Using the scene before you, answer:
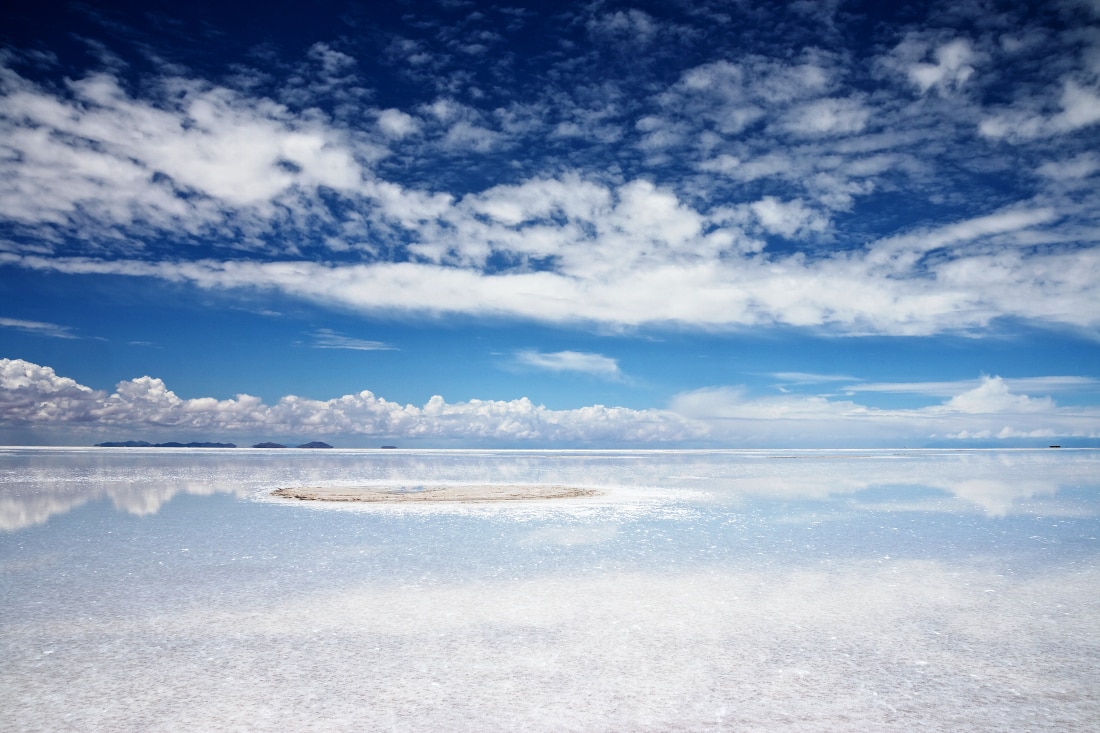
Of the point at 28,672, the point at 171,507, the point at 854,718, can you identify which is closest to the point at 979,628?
the point at 854,718

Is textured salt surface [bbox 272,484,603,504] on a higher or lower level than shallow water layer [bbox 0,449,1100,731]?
higher

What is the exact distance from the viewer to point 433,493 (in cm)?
2978

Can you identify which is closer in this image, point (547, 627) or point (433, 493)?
point (547, 627)

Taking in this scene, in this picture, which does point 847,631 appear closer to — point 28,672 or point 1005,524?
point 28,672

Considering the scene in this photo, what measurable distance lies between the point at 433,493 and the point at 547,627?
21.4 meters

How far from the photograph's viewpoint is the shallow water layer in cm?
642

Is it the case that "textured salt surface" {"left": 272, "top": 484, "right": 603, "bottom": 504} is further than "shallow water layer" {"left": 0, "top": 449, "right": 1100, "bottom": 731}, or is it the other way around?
"textured salt surface" {"left": 272, "top": 484, "right": 603, "bottom": 504}

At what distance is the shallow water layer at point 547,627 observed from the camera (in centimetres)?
642

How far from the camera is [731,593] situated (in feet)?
36.0

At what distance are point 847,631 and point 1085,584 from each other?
6.13m

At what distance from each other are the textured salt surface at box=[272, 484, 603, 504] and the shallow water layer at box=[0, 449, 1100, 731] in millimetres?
8312

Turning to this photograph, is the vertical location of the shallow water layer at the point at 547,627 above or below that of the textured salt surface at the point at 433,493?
below

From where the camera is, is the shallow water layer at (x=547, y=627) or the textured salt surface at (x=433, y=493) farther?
the textured salt surface at (x=433, y=493)

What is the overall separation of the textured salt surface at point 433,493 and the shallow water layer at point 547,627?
8312 mm
